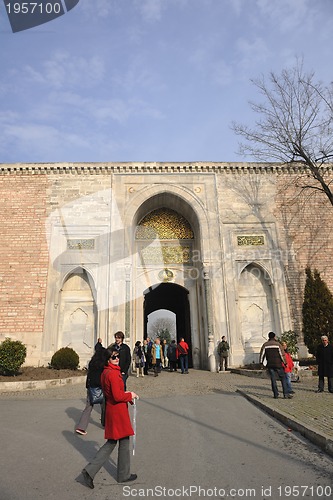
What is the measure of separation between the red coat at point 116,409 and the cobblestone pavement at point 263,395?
2221 millimetres

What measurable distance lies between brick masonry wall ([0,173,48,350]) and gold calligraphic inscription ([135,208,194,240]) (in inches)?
185

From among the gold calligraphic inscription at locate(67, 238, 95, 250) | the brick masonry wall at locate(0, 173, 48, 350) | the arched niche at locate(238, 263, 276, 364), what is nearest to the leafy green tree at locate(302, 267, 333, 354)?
the arched niche at locate(238, 263, 276, 364)

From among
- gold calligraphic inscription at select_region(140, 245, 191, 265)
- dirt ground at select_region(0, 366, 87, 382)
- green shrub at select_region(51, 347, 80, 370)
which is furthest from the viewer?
gold calligraphic inscription at select_region(140, 245, 191, 265)

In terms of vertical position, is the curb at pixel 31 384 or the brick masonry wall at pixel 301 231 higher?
the brick masonry wall at pixel 301 231

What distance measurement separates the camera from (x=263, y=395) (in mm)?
6887

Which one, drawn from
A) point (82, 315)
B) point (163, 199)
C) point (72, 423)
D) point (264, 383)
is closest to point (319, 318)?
point (264, 383)

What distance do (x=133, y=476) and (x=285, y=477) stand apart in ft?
4.53

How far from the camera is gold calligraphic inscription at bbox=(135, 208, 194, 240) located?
16.1m

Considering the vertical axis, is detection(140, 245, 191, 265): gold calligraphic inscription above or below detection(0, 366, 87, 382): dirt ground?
above

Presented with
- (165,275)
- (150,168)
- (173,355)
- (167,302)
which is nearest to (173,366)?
(173,355)

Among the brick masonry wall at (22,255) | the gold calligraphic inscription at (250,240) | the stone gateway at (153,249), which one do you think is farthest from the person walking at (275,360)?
the brick masonry wall at (22,255)

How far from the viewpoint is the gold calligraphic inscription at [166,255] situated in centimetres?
1547

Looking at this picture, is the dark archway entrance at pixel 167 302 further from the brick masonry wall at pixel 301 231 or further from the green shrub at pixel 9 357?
the green shrub at pixel 9 357

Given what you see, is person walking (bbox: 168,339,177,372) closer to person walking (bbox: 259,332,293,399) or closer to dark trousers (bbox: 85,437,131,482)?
person walking (bbox: 259,332,293,399)
